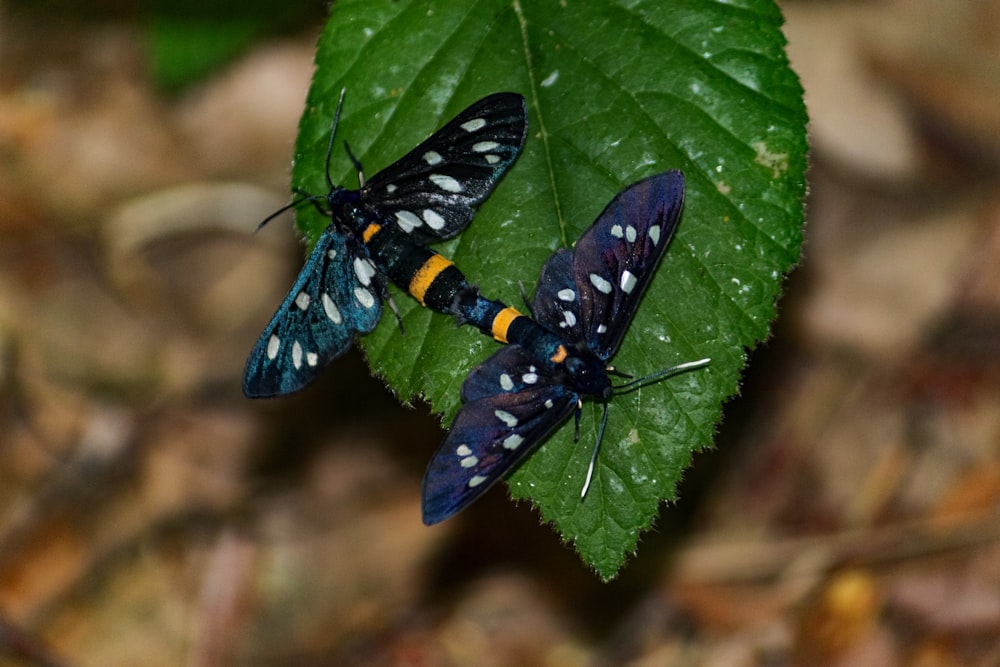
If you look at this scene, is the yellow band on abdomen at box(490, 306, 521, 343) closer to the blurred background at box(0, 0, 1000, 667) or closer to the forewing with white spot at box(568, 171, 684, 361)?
the forewing with white spot at box(568, 171, 684, 361)

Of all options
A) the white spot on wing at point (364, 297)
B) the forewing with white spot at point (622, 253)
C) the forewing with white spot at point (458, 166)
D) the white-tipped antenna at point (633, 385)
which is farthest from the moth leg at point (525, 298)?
the white spot on wing at point (364, 297)

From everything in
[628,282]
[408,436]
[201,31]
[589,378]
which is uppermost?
[201,31]

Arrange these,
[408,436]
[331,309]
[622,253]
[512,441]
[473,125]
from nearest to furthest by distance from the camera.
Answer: [512,441]
[622,253]
[473,125]
[331,309]
[408,436]

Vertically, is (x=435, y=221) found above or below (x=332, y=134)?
below

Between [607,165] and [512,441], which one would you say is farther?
[607,165]

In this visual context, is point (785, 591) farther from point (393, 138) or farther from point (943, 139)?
point (393, 138)

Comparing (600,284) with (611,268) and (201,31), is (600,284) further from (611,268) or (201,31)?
(201,31)

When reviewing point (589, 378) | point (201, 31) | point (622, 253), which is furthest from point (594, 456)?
point (201, 31)
